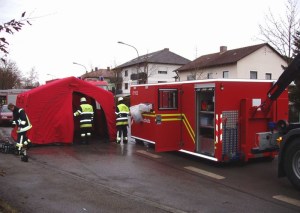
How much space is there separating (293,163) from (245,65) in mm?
33644

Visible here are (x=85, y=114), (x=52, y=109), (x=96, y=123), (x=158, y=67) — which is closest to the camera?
(x=52, y=109)

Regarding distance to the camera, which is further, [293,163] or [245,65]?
[245,65]

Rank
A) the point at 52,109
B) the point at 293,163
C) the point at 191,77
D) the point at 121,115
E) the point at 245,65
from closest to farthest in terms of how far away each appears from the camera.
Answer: the point at 293,163
the point at 52,109
the point at 121,115
the point at 245,65
the point at 191,77

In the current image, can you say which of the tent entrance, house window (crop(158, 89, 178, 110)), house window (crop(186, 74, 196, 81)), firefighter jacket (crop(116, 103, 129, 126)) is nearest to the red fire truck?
house window (crop(158, 89, 178, 110))

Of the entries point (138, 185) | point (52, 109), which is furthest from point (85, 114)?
point (138, 185)

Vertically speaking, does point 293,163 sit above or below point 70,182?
above

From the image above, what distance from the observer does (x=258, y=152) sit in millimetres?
9484

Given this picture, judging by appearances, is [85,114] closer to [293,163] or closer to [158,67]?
[293,163]

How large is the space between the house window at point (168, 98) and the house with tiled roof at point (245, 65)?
28.2m

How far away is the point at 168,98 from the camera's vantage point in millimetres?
10633

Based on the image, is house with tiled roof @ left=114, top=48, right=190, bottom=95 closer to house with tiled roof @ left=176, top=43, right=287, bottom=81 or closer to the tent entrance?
house with tiled roof @ left=176, top=43, right=287, bottom=81

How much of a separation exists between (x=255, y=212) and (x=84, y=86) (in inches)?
365

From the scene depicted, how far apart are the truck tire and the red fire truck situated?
0.92 metres

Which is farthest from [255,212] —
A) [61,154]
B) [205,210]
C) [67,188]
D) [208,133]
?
[61,154]
